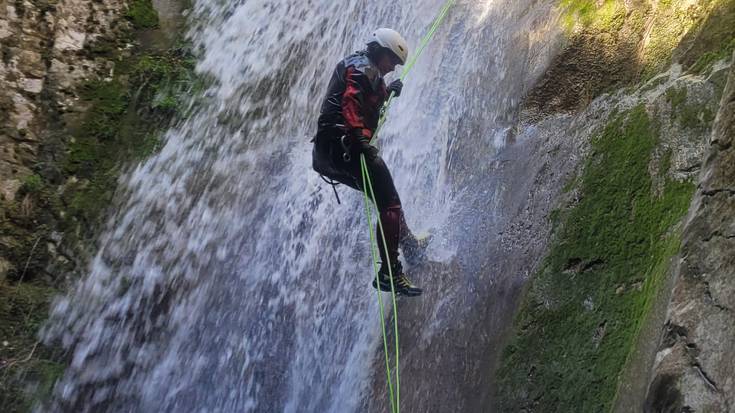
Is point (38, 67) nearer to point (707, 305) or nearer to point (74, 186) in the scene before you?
point (74, 186)

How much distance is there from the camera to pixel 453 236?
5.41 meters

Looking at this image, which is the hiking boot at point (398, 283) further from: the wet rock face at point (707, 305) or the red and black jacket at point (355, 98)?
the wet rock face at point (707, 305)

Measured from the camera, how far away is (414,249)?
5367 millimetres

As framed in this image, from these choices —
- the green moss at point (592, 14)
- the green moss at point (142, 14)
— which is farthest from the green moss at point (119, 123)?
the green moss at point (592, 14)

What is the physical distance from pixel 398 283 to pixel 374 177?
0.83 metres

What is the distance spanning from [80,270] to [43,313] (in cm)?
52

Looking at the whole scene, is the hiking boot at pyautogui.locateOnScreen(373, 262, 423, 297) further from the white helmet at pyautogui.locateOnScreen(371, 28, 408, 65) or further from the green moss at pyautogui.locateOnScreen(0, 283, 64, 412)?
the green moss at pyautogui.locateOnScreen(0, 283, 64, 412)

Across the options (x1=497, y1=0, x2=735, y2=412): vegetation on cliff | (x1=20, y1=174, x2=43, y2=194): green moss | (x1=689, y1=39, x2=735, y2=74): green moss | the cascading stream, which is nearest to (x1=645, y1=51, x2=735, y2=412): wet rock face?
(x1=497, y1=0, x2=735, y2=412): vegetation on cliff

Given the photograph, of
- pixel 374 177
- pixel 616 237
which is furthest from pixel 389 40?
pixel 616 237

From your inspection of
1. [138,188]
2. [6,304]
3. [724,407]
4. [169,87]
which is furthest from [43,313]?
[724,407]

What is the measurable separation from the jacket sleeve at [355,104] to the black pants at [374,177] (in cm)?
25

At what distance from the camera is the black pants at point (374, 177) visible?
A: 4805 millimetres

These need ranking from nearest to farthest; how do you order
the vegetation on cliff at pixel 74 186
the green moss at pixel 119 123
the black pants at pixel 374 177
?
the black pants at pixel 374 177 → the vegetation on cliff at pixel 74 186 → the green moss at pixel 119 123

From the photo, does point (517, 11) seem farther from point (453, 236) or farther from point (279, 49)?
point (279, 49)
